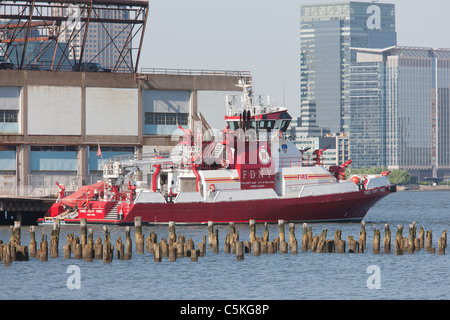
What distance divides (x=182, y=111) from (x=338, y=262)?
35.4m

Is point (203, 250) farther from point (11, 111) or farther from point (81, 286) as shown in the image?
point (11, 111)

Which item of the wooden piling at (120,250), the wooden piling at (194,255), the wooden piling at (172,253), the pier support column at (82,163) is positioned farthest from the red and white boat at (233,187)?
the wooden piling at (194,255)

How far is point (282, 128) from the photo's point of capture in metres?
65.4

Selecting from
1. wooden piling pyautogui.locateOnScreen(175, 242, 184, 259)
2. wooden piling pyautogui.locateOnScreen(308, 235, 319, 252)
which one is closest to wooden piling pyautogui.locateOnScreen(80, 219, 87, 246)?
wooden piling pyautogui.locateOnScreen(175, 242, 184, 259)

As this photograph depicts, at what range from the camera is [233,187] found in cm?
6300

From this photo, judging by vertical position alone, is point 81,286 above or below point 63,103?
below

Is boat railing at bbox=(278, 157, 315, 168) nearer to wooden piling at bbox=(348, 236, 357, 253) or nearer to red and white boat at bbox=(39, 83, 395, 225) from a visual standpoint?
red and white boat at bbox=(39, 83, 395, 225)

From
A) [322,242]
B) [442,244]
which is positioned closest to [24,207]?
[322,242]

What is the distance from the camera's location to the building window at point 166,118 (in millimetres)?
78000

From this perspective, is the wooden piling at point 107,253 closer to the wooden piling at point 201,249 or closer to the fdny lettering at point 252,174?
the wooden piling at point 201,249

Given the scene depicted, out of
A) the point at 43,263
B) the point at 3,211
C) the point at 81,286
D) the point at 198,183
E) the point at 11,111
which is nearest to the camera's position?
the point at 81,286

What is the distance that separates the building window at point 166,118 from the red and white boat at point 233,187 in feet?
39.1

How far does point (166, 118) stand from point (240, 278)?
3871 centimetres

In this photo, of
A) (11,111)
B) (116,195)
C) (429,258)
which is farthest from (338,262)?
(11,111)
